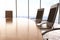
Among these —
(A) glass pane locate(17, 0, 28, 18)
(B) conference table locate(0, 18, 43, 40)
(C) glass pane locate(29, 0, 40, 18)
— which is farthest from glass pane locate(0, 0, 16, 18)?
(B) conference table locate(0, 18, 43, 40)

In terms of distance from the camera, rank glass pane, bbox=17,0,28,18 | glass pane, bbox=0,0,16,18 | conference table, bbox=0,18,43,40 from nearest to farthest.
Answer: conference table, bbox=0,18,43,40 < glass pane, bbox=0,0,16,18 < glass pane, bbox=17,0,28,18

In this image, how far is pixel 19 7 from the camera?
23.8 feet

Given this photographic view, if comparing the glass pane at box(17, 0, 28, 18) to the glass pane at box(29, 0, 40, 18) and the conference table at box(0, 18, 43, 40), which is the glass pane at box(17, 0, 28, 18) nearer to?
the glass pane at box(29, 0, 40, 18)

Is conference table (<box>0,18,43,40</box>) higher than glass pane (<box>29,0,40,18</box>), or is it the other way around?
glass pane (<box>29,0,40,18</box>)

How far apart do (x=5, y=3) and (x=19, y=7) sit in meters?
0.76

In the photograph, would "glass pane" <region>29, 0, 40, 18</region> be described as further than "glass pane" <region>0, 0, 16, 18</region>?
Yes

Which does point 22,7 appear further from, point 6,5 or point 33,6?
point 6,5

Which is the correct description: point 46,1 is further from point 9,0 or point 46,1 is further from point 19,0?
point 9,0

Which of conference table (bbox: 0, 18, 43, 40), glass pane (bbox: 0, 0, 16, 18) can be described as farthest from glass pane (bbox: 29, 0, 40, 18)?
conference table (bbox: 0, 18, 43, 40)

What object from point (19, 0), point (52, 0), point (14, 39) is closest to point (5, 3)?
point (19, 0)

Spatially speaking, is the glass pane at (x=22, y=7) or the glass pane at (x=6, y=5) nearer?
the glass pane at (x=6, y=5)

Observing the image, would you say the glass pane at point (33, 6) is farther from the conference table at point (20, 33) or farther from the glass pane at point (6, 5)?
the conference table at point (20, 33)

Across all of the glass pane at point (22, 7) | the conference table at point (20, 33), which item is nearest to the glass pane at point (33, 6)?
the glass pane at point (22, 7)

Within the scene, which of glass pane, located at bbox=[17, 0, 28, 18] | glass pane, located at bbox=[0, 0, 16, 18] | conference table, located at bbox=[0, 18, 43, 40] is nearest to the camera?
conference table, located at bbox=[0, 18, 43, 40]
